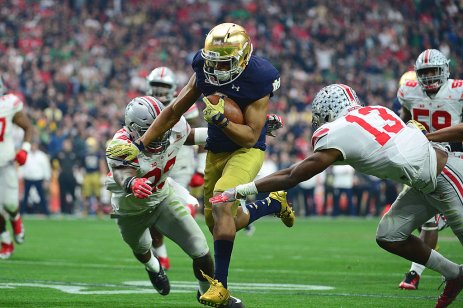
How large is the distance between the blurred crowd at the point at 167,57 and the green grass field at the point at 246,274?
6.24m

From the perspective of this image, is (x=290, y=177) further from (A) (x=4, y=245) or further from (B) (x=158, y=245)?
(A) (x=4, y=245)

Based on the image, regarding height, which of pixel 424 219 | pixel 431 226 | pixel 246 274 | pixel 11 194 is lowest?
pixel 246 274

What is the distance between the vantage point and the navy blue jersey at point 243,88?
263 inches

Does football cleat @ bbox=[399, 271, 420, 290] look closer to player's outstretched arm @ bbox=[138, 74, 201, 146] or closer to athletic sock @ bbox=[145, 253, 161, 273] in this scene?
athletic sock @ bbox=[145, 253, 161, 273]

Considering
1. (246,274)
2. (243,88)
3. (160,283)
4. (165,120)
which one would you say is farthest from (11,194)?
(243,88)

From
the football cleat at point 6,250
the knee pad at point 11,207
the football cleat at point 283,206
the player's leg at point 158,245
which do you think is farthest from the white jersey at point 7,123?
the football cleat at point 283,206

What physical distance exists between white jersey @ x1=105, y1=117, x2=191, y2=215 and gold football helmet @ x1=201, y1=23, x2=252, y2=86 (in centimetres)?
73

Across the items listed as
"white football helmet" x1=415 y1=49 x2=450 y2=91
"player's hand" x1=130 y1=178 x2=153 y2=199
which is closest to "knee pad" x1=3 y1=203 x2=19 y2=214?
"player's hand" x1=130 y1=178 x2=153 y2=199

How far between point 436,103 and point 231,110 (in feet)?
8.40

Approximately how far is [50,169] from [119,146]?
1489 centimetres

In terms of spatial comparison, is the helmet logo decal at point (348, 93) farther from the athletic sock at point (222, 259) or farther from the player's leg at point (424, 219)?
the athletic sock at point (222, 259)

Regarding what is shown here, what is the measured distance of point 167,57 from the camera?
2547 centimetres

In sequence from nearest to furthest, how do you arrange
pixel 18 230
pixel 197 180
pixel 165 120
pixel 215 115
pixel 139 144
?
1. pixel 215 115
2. pixel 165 120
3. pixel 139 144
4. pixel 197 180
5. pixel 18 230

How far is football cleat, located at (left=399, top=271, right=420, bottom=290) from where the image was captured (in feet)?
26.4
